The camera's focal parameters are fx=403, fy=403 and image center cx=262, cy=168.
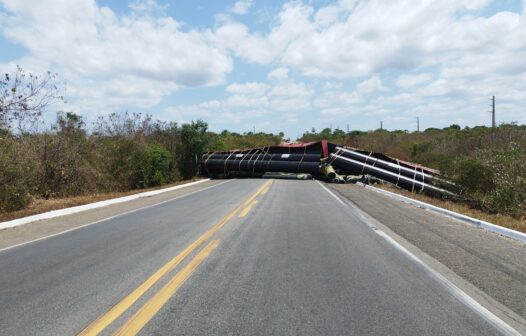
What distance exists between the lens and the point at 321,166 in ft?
106

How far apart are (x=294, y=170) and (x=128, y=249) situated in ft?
86.1

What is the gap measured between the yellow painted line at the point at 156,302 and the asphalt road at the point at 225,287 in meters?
0.01

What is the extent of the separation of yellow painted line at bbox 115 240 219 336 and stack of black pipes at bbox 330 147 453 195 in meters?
18.1

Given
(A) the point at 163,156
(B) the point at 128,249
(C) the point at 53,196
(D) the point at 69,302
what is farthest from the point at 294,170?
(D) the point at 69,302

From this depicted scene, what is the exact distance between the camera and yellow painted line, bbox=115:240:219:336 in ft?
13.3

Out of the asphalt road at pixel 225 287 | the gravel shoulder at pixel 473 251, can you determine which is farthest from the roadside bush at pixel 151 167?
the gravel shoulder at pixel 473 251

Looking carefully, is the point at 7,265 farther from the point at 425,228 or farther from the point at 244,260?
the point at 425,228

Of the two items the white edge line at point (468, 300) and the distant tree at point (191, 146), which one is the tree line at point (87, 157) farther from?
the white edge line at point (468, 300)

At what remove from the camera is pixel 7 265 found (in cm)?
691

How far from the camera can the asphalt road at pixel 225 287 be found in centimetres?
413

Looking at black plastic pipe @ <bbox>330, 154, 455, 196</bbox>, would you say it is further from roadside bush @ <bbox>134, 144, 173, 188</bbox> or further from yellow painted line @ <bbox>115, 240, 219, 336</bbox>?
yellow painted line @ <bbox>115, 240, 219, 336</bbox>

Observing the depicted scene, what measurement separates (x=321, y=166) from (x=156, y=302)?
28.2 metres

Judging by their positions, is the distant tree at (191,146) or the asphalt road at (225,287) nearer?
the asphalt road at (225,287)

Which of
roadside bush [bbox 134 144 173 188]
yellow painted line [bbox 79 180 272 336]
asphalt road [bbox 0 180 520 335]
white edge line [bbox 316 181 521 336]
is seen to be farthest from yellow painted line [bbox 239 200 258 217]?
roadside bush [bbox 134 144 173 188]
